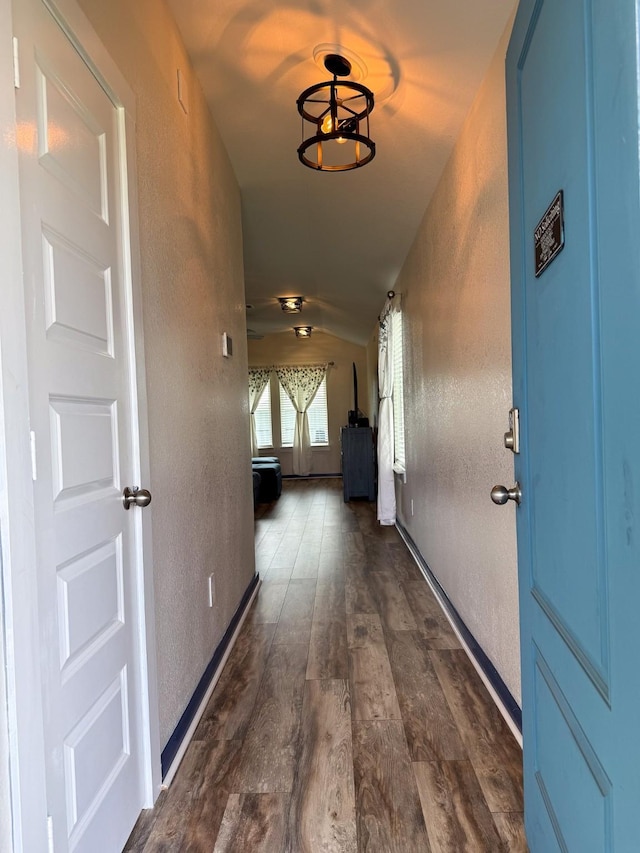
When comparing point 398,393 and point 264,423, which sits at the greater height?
point 398,393

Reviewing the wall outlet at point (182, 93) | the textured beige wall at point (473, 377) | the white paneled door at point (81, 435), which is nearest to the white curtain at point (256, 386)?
the textured beige wall at point (473, 377)

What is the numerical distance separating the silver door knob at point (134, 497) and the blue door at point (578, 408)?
963mm

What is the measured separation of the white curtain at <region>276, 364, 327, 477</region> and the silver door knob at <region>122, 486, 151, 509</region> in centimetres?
835

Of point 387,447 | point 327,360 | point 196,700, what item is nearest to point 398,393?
point 387,447

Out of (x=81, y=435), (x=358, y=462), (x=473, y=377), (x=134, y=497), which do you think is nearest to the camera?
(x=81, y=435)

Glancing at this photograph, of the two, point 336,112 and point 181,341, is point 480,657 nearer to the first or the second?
point 181,341

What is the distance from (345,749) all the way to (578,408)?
1433 mm

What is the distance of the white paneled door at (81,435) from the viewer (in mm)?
951

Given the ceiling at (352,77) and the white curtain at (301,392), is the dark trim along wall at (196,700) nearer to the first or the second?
the ceiling at (352,77)

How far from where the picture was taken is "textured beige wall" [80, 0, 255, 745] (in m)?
1.55

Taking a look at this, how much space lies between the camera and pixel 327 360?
9.78 metres

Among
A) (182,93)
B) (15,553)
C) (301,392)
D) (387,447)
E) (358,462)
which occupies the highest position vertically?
(182,93)

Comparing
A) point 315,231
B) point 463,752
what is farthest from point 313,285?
point 463,752

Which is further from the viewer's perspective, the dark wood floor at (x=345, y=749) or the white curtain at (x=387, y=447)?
the white curtain at (x=387, y=447)
